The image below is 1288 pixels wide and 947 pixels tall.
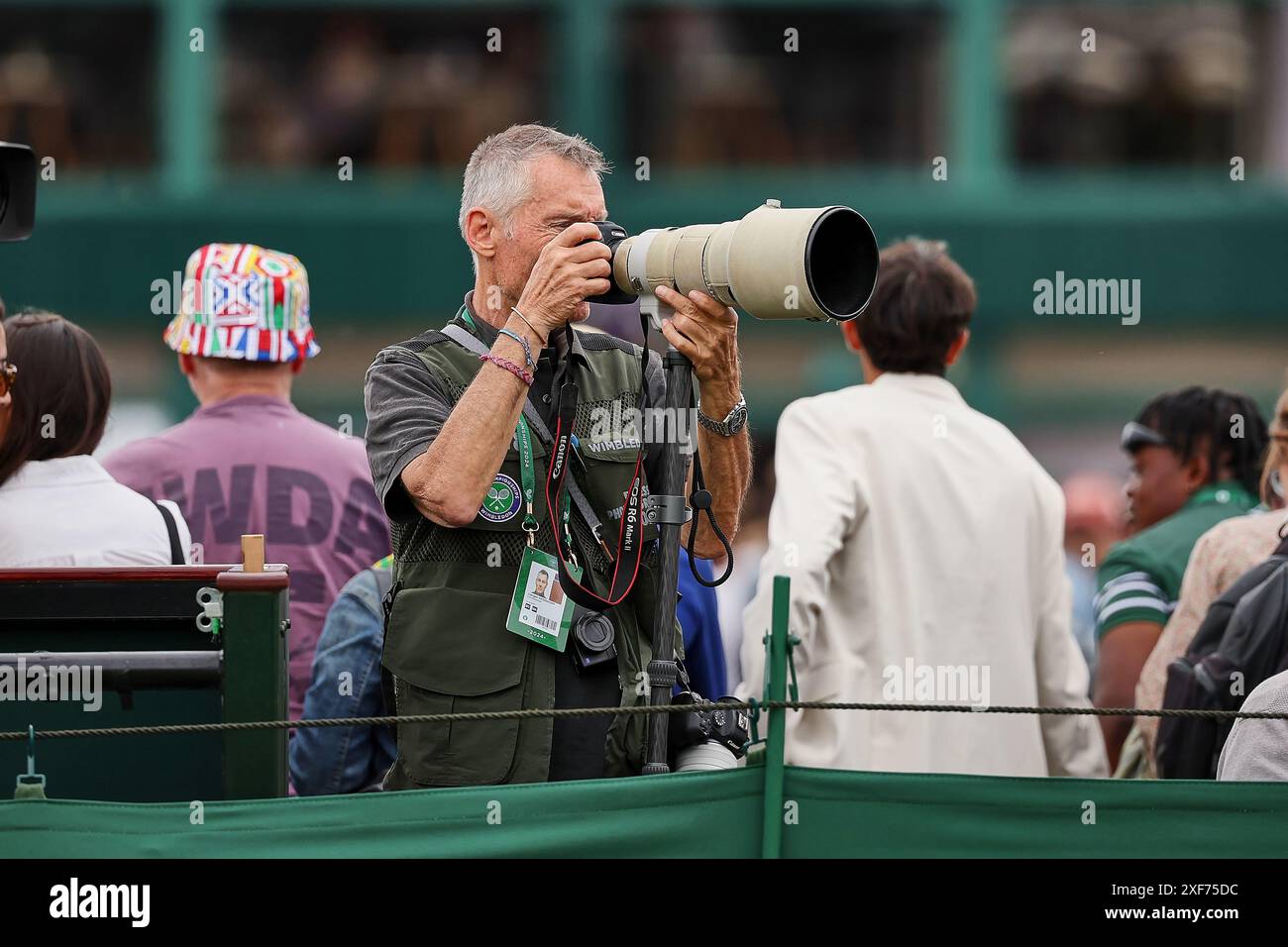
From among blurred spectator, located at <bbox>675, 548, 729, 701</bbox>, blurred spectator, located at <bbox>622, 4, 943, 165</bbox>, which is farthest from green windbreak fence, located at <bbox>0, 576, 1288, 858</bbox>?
blurred spectator, located at <bbox>622, 4, 943, 165</bbox>

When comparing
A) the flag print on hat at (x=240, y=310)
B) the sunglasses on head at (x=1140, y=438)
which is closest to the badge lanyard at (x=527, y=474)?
the flag print on hat at (x=240, y=310)

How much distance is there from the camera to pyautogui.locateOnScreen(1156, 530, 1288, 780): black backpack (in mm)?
3334

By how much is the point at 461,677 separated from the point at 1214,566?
1.82 meters

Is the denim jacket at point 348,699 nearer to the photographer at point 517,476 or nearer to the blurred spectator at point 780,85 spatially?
the photographer at point 517,476

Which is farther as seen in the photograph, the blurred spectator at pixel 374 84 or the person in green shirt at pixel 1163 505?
the blurred spectator at pixel 374 84

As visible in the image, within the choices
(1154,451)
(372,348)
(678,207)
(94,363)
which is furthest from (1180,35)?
(94,363)

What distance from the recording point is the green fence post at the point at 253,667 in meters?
2.74

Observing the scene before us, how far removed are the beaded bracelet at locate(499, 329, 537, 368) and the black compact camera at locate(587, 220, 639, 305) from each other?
136mm

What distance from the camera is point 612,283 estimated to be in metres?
2.72

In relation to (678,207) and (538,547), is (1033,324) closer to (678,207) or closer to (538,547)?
(678,207)

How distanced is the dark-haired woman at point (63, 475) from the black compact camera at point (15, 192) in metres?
0.32

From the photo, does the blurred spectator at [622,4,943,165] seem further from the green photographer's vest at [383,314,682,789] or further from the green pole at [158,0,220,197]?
the green photographer's vest at [383,314,682,789]
